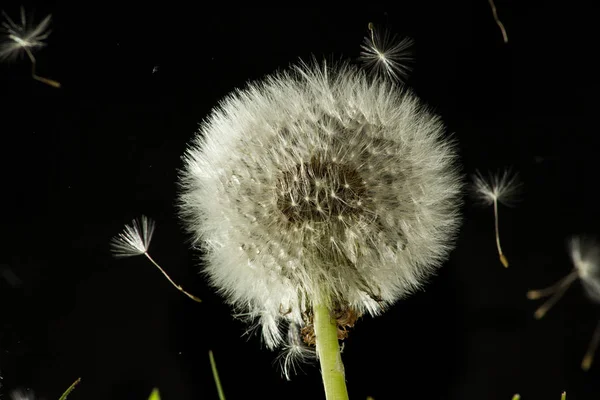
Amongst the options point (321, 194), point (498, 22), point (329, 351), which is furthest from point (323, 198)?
point (498, 22)

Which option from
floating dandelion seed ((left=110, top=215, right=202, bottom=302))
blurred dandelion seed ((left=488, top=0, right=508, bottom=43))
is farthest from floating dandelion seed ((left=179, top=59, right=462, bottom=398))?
blurred dandelion seed ((left=488, top=0, right=508, bottom=43))

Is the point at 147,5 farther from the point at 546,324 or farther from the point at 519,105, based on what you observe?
the point at 546,324

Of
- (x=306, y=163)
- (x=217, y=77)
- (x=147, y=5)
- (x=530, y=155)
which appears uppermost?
(x=147, y=5)

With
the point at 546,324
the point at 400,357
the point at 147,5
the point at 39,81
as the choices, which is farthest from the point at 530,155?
the point at 39,81

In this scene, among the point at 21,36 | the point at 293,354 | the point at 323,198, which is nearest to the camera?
the point at 323,198

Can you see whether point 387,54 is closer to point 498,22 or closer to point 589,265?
point 498,22

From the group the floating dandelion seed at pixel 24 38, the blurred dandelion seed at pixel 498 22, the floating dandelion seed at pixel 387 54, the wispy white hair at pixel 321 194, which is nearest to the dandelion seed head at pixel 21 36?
the floating dandelion seed at pixel 24 38
